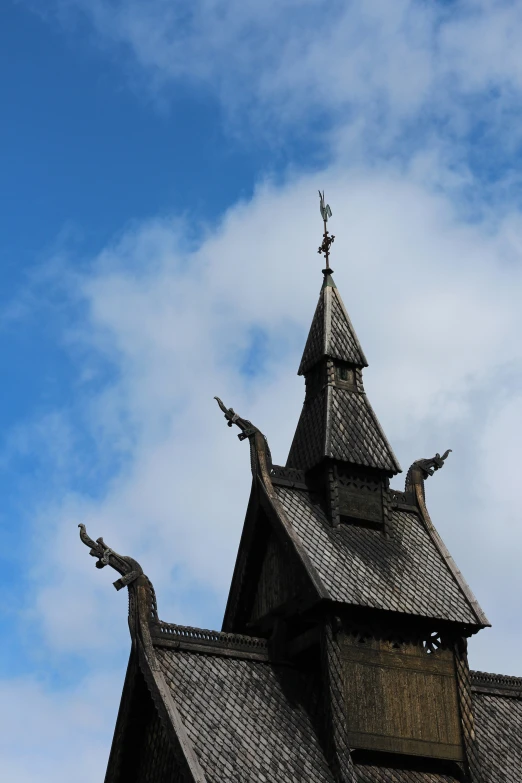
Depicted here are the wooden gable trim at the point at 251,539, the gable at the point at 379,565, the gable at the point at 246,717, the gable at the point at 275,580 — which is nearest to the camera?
the gable at the point at 246,717

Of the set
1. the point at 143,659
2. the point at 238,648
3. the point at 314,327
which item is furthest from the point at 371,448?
the point at 143,659

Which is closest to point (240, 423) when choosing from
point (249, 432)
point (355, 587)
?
point (249, 432)

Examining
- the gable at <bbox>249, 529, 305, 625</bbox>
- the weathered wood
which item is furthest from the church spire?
the weathered wood

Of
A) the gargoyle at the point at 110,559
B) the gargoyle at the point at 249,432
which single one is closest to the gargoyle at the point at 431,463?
the gargoyle at the point at 249,432

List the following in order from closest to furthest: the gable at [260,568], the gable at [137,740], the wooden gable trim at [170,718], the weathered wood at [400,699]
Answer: the wooden gable trim at [170,718] < the gable at [137,740] < the weathered wood at [400,699] < the gable at [260,568]

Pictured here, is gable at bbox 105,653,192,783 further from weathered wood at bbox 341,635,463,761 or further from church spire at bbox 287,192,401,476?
church spire at bbox 287,192,401,476

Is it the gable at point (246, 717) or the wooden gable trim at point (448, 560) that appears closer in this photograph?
the gable at point (246, 717)

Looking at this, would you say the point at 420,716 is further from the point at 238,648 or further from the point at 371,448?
the point at 371,448

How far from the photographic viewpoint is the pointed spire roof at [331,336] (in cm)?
2992

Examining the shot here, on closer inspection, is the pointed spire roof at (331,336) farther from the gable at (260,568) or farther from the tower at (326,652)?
the gable at (260,568)

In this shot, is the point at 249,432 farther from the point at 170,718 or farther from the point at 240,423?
the point at 170,718

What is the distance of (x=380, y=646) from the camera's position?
25.2 meters

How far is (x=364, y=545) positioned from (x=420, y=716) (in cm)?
409

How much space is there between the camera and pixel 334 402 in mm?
29219
